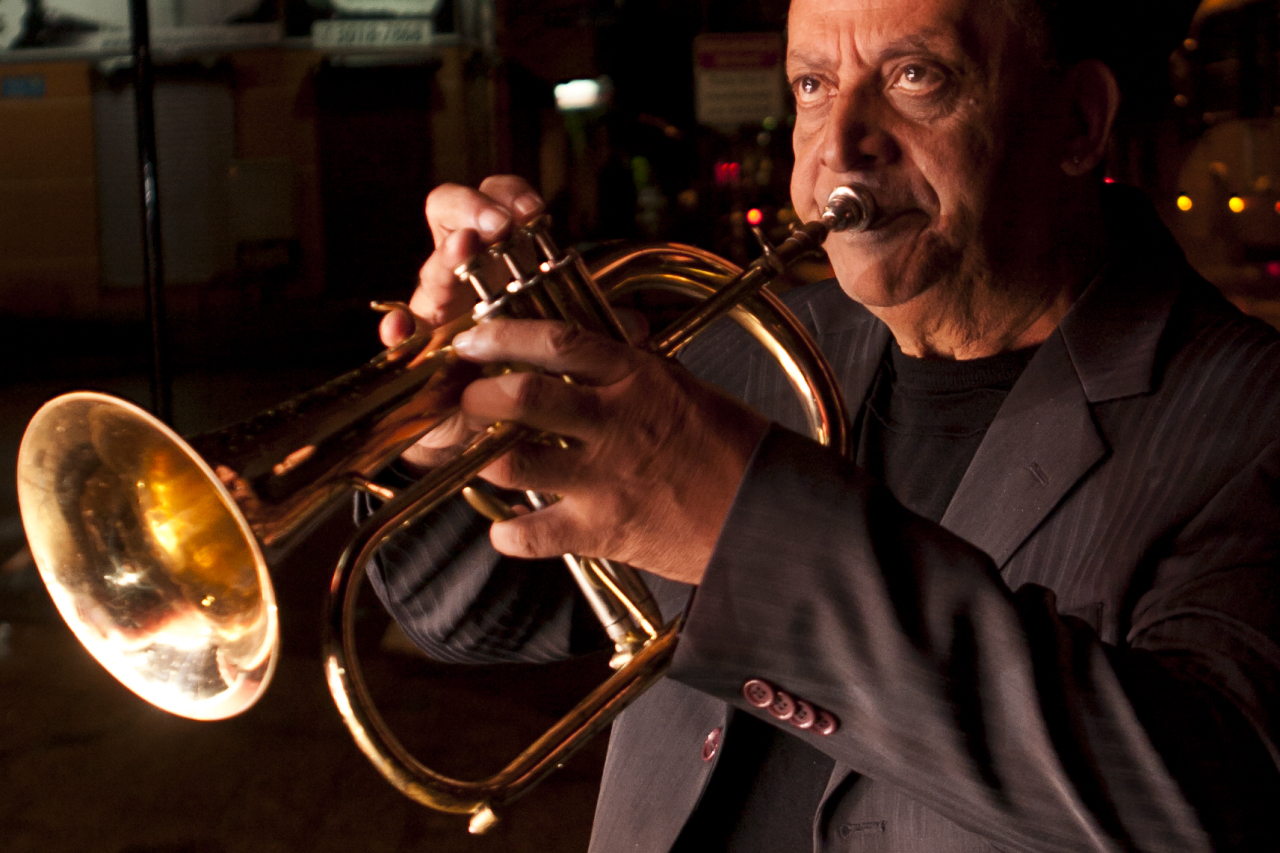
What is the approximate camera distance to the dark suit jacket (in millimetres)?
1082

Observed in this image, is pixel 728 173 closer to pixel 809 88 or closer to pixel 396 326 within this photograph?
pixel 809 88

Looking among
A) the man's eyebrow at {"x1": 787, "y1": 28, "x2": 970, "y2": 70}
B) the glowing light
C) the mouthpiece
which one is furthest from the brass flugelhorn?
the glowing light

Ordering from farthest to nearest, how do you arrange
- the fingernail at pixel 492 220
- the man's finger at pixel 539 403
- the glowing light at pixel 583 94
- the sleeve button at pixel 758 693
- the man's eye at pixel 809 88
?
the glowing light at pixel 583 94
the man's eye at pixel 809 88
the fingernail at pixel 492 220
the sleeve button at pixel 758 693
the man's finger at pixel 539 403

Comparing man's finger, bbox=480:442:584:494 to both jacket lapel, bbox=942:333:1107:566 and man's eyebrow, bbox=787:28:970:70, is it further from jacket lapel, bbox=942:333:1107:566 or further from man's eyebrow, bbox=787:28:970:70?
man's eyebrow, bbox=787:28:970:70

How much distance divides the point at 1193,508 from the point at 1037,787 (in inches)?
17.7

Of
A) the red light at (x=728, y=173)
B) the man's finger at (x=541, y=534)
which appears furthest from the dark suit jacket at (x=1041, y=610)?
the red light at (x=728, y=173)

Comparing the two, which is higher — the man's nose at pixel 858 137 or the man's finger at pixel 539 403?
the man's nose at pixel 858 137

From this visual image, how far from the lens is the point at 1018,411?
1547 millimetres

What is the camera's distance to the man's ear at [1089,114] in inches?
67.1

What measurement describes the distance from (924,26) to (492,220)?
64 cm

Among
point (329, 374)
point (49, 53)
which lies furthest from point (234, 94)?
point (329, 374)

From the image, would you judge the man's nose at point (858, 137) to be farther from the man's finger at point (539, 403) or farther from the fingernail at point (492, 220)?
the man's finger at point (539, 403)

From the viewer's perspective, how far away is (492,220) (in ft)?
4.42

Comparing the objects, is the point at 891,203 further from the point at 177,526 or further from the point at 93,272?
the point at 93,272
